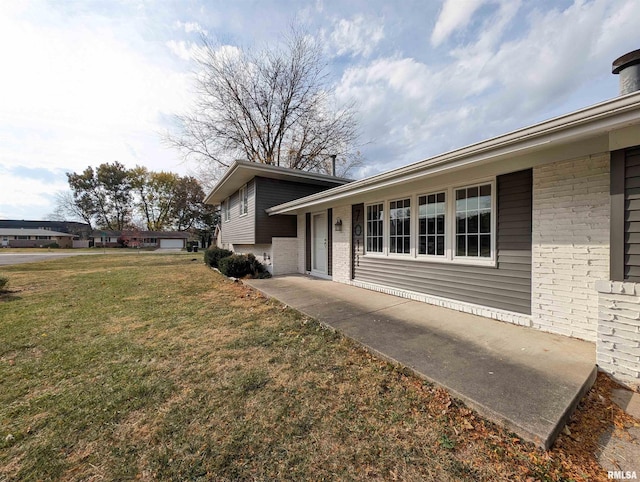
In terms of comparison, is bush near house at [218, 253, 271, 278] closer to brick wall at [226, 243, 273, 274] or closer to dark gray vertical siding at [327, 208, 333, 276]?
brick wall at [226, 243, 273, 274]

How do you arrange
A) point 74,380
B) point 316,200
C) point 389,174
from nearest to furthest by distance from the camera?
point 74,380 < point 389,174 < point 316,200

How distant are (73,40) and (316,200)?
Answer: 6.28 meters

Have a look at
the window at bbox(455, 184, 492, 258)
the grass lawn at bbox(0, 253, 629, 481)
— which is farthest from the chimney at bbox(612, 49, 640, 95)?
the grass lawn at bbox(0, 253, 629, 481)

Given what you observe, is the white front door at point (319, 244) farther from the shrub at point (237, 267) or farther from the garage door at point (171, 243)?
the garage door at point (171, 243)

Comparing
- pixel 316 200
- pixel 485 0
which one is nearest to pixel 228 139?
pixel 316 200

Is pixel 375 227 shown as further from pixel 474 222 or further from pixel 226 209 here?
pixel 226 209

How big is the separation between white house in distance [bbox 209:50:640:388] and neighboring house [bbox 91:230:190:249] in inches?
1932

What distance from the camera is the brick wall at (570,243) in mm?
3258

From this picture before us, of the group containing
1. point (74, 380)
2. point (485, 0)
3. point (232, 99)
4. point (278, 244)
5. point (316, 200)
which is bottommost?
point (74, 380)

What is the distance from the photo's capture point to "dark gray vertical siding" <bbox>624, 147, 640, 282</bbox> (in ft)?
8.39

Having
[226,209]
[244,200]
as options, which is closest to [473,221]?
[244,200]

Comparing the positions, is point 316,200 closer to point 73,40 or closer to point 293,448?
point 293,448

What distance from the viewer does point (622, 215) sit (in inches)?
103

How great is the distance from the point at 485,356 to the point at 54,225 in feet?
276
